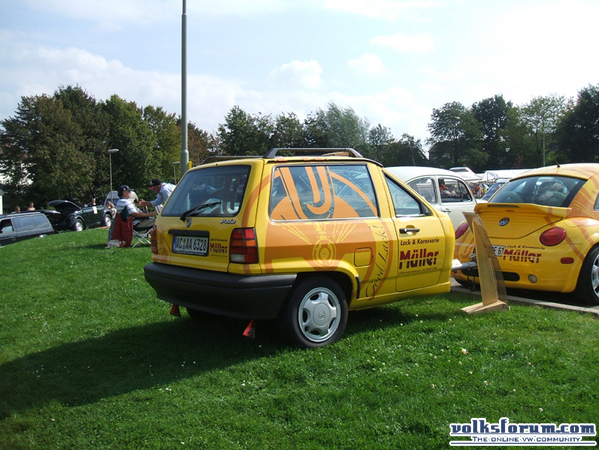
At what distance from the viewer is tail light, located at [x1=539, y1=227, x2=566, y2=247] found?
6.29m

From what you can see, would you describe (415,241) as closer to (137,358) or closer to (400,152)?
(137,358)

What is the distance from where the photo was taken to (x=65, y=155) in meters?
48.6

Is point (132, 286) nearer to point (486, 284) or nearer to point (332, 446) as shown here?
point (486, 284)

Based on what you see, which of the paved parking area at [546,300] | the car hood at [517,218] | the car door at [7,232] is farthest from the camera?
the car door at [7,232]

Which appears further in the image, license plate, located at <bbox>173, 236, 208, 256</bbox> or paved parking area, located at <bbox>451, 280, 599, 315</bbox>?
paved parking area, located at <bbox>451, 280, 599, 315</bbox>

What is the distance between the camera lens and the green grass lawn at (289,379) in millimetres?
3426

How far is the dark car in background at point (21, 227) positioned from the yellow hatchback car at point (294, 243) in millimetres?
18924

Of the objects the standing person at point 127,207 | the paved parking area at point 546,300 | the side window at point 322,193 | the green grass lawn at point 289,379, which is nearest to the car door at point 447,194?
the paved parking area at point 546,300

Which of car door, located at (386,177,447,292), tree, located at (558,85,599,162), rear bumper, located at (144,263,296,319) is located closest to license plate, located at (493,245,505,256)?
car door, located at (386,177,447,292)

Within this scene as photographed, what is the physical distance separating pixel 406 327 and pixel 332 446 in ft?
7.72

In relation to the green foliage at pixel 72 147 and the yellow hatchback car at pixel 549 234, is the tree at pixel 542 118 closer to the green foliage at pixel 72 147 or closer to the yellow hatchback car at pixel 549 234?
the green foliage at pixel 72 147

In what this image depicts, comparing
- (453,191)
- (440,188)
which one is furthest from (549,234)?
(453,191)

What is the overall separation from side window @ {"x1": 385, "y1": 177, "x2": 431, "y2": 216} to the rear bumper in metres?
1.56

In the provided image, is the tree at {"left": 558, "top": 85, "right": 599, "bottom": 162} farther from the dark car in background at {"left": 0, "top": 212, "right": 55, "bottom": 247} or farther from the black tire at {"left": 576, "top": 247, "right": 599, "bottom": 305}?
the black tire at {"left": 576, "top": 247, "right": 599, "bottom": 305}
